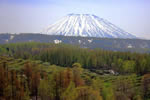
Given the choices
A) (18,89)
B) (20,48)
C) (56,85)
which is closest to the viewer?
(18,89)

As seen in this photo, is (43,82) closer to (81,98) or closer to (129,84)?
(81,98)

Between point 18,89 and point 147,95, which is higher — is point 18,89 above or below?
above

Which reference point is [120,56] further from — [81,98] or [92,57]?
[81,98]

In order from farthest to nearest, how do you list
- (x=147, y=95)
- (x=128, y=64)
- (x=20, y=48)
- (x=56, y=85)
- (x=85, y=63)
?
(x=20, y=48) → (x=85, y=63) → (x=128, y=64) → (x=147, y=95) → (x=56, y=85)

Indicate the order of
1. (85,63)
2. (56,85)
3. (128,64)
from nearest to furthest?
(56,85) → (128,64) → (85,63)

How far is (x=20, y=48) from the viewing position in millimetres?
124938

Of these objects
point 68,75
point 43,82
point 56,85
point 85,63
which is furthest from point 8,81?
point 85,63

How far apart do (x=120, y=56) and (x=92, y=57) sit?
1186 cm

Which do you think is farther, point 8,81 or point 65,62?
point 65,62

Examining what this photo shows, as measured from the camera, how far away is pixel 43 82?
38.5m

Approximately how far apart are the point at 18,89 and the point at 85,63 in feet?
183

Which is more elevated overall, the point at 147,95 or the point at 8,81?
the point at 8,81

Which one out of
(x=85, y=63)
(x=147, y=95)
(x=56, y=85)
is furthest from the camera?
(x=85, y=63)

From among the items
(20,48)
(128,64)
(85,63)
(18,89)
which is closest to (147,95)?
(18,89)
